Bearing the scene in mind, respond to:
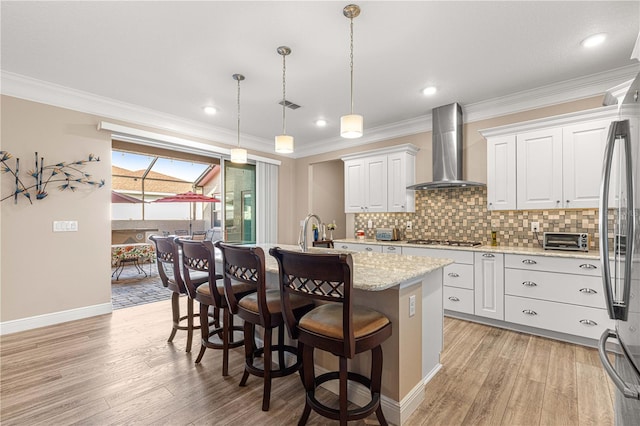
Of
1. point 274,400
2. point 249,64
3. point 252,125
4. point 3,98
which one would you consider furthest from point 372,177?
point 3,98

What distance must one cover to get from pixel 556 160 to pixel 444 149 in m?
1.24

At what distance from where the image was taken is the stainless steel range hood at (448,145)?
3.96 meters

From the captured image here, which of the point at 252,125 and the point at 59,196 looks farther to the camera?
the point at 252,125

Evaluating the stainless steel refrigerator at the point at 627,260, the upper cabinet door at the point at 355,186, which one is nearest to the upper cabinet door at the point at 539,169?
the upper cabinet door at the point at 355,186

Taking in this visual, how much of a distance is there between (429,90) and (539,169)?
1535 mm

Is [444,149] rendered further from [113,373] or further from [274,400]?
[113,373]

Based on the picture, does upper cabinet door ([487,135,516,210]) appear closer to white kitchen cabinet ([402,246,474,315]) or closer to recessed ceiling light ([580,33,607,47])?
white kitchen cabinet ([402,246,474,315])

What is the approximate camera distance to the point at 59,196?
3500 millimetres

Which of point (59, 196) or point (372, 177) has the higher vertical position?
point (372, 177)

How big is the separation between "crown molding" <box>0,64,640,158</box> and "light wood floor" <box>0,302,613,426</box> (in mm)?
2666

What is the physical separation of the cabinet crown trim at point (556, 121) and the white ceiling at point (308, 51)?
0.43m

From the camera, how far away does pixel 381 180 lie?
471 centimetres

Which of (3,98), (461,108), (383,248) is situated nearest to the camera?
(3,98)

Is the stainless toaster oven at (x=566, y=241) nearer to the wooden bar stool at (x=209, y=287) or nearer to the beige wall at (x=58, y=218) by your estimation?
the beige wall at (x=58, y=218)
